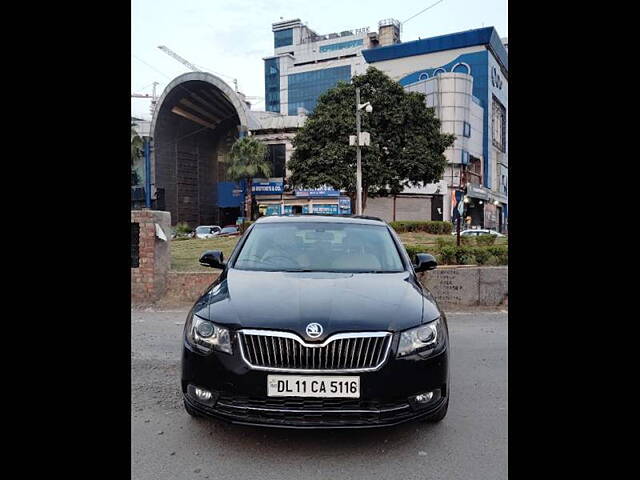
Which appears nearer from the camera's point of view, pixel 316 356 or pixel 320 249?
pixel 316 356

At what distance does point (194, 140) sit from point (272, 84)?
209 feet

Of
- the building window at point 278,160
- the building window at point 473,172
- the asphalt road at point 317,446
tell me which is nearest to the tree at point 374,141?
the building window at point 278,160

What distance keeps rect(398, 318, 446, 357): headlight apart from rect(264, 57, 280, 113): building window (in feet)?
401

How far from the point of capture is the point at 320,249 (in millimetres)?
4656

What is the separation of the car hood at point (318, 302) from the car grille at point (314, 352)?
0.16 ft

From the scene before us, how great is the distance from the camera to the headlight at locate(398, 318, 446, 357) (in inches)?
126

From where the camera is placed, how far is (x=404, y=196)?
5197 centimetres

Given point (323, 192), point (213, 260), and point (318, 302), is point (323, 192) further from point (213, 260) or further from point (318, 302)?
point (318, 302)

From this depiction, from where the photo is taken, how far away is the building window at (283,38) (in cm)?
12669

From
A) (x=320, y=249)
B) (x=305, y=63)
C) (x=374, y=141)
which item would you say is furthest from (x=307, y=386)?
(x=305, y=63)

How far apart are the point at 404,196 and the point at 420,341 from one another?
49505 mm

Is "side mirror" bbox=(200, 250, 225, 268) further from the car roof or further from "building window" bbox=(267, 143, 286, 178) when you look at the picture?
"building window" bbox=(267, 143, 286, 178)
